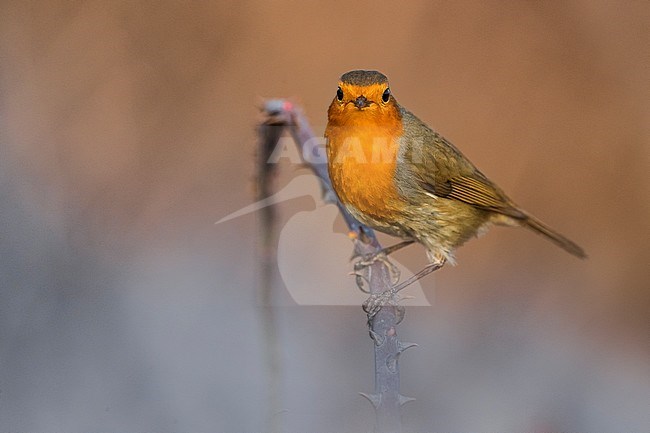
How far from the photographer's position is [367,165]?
257 cm

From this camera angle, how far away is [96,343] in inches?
146

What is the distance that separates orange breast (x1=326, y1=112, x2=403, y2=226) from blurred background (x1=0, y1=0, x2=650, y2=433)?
3.87 ft

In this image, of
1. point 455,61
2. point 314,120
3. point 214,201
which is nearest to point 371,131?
point 314,120

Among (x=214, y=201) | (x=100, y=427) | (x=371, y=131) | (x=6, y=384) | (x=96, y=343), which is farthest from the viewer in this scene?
(x=214, y=201)

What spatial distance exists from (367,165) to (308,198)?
72.1 inches

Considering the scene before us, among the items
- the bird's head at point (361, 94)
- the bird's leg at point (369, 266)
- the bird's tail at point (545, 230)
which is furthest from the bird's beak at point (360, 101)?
the bird's tail at point (545, 230)

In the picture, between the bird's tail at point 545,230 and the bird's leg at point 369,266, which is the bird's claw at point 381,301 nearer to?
the bird's leg at point 369,266

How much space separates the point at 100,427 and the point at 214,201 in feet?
5.91

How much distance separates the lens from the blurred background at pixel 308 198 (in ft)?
12.5

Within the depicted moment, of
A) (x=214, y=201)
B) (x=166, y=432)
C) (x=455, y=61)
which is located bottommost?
(x=166, y=432)

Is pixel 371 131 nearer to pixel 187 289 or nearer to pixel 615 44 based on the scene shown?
pixel 187 289

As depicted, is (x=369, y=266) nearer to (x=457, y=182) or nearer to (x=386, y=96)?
(x=386, y=96)

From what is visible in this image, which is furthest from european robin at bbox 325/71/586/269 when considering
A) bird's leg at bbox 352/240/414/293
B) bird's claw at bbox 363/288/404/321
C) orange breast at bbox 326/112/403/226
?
bird's claw at bbox 363/288/404/321

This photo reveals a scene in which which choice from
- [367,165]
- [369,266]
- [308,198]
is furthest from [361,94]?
[308,198]
